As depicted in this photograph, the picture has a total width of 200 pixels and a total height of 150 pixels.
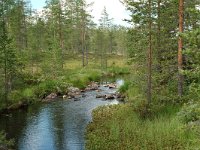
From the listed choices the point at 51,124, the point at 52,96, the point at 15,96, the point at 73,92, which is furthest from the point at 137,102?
the point at 73,92

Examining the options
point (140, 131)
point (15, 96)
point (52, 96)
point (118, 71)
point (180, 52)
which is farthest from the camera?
point (118, 71)

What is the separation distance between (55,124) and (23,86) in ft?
49.8

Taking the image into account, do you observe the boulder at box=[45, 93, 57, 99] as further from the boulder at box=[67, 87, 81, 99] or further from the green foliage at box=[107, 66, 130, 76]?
the green foliage at box=[107, 66, 130, 76]

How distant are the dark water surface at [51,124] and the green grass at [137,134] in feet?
5.84

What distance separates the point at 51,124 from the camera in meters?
30.5

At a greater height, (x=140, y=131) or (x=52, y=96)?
(x=140, y=131)

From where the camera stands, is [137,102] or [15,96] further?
[15,96]

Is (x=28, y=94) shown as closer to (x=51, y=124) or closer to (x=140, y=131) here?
(x=51, y=124)

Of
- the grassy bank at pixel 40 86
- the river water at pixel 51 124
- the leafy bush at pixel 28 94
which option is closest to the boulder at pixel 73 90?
the grassy bank at pixel 40 86

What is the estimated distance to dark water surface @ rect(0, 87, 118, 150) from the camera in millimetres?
24891

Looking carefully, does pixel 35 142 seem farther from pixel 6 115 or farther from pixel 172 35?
pixel 172 35

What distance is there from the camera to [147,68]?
2566cm

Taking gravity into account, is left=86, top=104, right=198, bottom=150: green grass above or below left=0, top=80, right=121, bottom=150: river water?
above

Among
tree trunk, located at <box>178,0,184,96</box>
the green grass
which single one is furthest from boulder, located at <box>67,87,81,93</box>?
tree trunk, located at <box>178,0,184,96</box>
